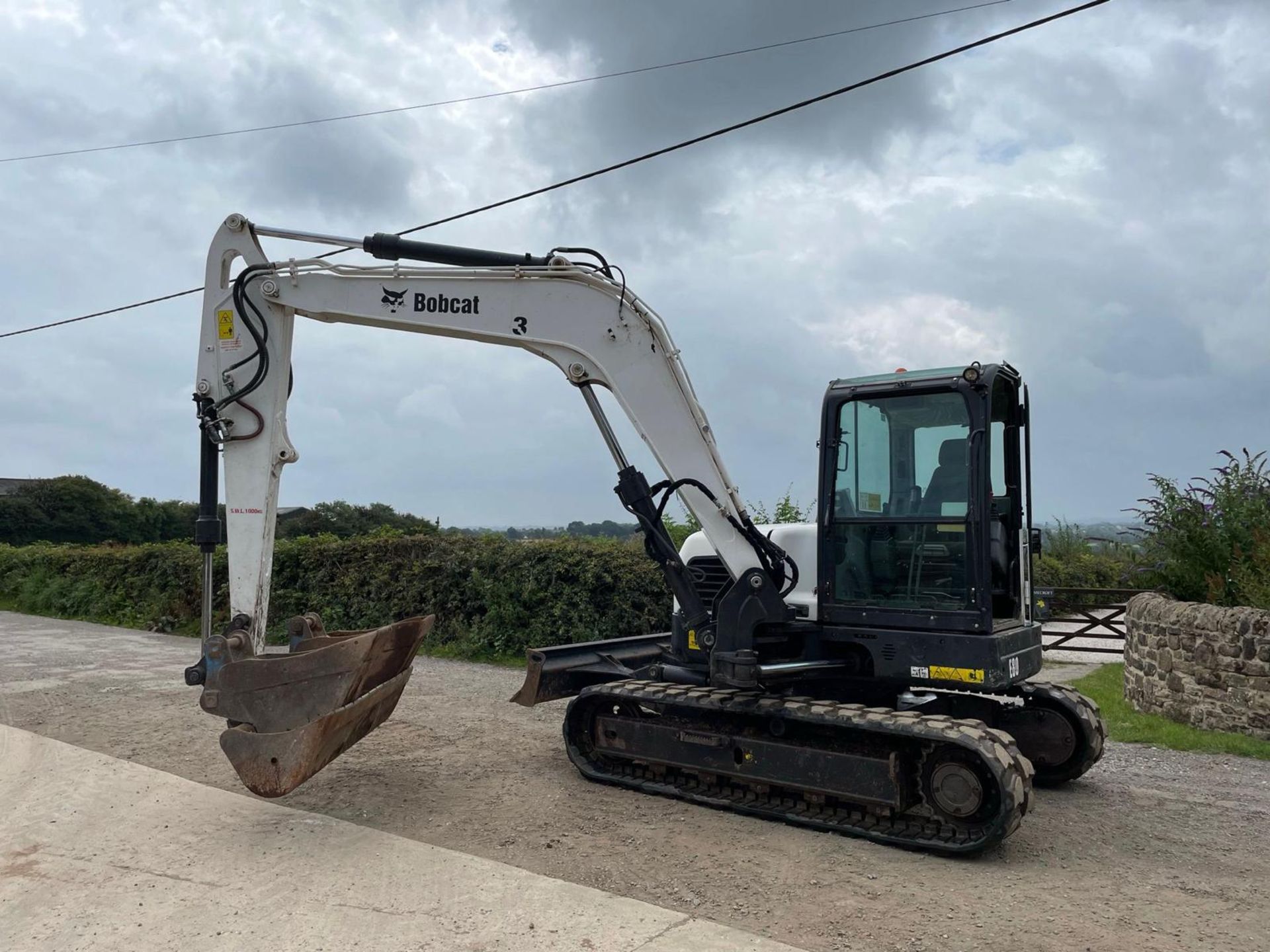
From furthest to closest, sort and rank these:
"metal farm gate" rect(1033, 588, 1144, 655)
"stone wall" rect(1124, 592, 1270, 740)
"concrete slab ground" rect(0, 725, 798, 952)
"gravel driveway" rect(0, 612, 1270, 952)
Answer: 1. "metal farm gate" rect(1033, 588, 1144, 655)
2. "stone wall" rect(1124, 592, 1270, 740)
3. "gravel driveway" rect(0, 612, 1270, 952)
4. "concrete slab ground" rect(0, 725, 798, 952)

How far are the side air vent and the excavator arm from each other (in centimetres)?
22

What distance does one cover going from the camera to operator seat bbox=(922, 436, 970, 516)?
6.11m

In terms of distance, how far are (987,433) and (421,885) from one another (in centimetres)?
409

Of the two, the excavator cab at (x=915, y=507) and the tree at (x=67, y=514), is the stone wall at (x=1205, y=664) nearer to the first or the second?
the excavator cab at (x=915, y=507)

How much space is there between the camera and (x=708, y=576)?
729 centimetres

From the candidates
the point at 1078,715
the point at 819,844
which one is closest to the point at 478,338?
the point at 819,844

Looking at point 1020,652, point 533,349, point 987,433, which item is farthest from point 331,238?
point 1020,652

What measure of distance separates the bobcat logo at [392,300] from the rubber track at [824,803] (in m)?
3.05

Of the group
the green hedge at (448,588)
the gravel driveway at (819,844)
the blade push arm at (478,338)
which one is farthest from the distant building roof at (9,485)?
the blade push arm at (478,338)

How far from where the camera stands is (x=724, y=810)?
655cm

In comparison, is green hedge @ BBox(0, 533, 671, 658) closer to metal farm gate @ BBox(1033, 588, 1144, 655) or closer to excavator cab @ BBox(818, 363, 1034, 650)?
metal farm gate @ BBox(1033, 588, 1144, 655)

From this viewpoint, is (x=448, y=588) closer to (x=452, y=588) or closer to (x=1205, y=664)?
(x=452, y=588)

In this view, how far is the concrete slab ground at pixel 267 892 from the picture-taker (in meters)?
4.38

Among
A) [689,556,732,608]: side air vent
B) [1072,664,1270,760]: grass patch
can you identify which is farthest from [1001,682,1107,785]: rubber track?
[689,556,732,608]: side air vent
